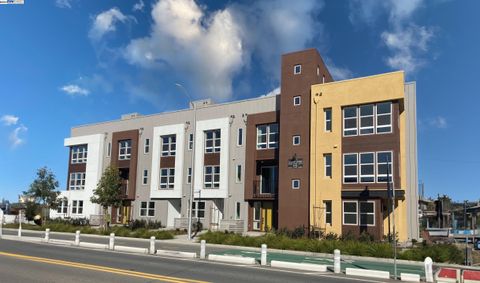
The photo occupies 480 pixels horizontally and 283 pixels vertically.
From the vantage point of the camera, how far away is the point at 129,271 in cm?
1269

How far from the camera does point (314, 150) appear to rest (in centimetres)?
3138

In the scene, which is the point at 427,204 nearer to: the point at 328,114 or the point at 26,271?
the point at 328,114

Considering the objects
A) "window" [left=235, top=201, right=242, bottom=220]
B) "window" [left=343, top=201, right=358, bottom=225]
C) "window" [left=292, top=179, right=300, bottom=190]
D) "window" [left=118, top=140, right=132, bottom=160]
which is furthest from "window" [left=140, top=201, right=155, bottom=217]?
"window" [left=343, top=201, right=358, bottom=225]

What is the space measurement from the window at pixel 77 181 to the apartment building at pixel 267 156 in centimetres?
12

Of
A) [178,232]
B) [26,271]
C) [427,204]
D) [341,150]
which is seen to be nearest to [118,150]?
[178,232]

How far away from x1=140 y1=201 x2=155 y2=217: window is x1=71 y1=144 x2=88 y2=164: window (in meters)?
11.1

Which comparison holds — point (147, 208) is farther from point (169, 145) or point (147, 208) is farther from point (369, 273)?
point (369, 273)

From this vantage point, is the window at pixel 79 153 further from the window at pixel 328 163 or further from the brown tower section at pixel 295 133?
the window at pixel 328 163

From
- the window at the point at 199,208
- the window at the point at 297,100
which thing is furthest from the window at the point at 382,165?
the window at the point at 199,208

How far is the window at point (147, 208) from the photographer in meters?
42.7

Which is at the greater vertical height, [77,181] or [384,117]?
[384,117]

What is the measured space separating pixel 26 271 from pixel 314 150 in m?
22.3

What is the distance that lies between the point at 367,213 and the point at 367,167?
303cm

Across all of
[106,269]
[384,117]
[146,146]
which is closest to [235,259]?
[106,269]
